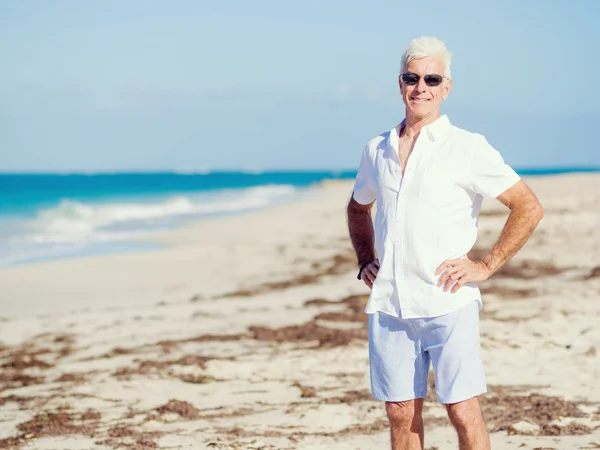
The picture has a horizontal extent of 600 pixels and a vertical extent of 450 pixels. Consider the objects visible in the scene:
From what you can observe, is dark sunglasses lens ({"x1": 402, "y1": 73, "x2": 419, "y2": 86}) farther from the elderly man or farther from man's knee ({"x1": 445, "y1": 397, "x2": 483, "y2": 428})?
man's knee ({"x1": 445, "y1": 397, "x2": 483, "y2": 428})

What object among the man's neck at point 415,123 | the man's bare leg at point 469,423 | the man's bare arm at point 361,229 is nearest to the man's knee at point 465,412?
the man's bare leg at point 469,423

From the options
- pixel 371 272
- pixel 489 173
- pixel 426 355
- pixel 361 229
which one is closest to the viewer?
pixel 489 173

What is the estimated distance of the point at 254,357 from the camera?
660 centimetres

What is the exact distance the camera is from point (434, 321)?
3.04 m

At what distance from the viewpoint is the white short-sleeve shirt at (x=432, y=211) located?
118 inches

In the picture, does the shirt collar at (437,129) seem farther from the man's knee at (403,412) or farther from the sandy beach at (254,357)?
the sandy beach at (254,357)

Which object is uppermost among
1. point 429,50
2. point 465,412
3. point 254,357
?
point 429,50

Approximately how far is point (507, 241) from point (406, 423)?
35.3 inches

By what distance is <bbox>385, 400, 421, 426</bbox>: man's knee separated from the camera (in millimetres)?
3213

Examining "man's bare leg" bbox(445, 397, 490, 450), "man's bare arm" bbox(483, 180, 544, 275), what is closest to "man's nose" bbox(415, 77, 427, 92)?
"man's bare arm" bbox(483, 180, 544, 275)

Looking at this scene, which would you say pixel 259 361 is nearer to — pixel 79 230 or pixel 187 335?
pixel 187 335

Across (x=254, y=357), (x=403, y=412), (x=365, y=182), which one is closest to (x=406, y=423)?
(x=403, y=412)

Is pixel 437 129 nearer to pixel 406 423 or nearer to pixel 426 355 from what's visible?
pixel 426 355

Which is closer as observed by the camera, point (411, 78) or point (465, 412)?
point (465, 412)
